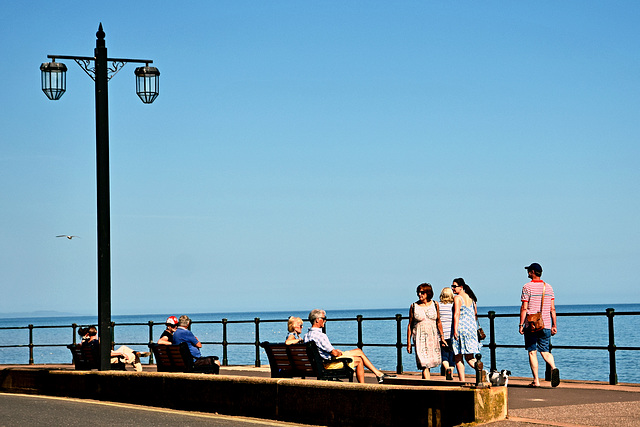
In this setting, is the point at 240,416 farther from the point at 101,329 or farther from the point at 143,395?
the point at 101,329

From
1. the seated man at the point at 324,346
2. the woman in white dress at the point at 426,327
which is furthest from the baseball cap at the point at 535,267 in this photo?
the seated man at the point at 324,346

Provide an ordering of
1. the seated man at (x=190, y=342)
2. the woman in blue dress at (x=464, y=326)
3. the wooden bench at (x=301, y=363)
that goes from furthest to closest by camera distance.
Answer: the seated man at (x=190, y=342) → the woman in blue dress at (x=464, y=326) → the wooden bench at (x=301, y=363)

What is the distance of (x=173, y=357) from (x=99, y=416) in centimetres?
314

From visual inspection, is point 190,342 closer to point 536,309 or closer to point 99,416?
point 99,416

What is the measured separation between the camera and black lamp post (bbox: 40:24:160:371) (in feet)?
50.9

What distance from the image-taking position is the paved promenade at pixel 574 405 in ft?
35.8

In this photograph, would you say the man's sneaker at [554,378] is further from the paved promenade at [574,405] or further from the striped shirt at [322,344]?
the striped shirt at [322,344]

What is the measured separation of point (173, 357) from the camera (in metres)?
15.9

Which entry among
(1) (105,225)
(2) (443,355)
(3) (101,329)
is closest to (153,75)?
(1) (105,225)

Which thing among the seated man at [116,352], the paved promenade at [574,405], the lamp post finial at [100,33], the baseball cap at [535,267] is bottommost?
the paved promenade at [574,405]

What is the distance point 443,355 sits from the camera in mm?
15648

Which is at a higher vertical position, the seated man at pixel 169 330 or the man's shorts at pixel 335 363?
the seated man at pixel 169 330

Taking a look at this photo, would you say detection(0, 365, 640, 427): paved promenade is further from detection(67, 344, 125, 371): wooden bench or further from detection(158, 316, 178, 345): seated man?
detection(67, 344, 125, 371): wooden bench

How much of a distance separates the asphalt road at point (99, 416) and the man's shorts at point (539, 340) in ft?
15.6
